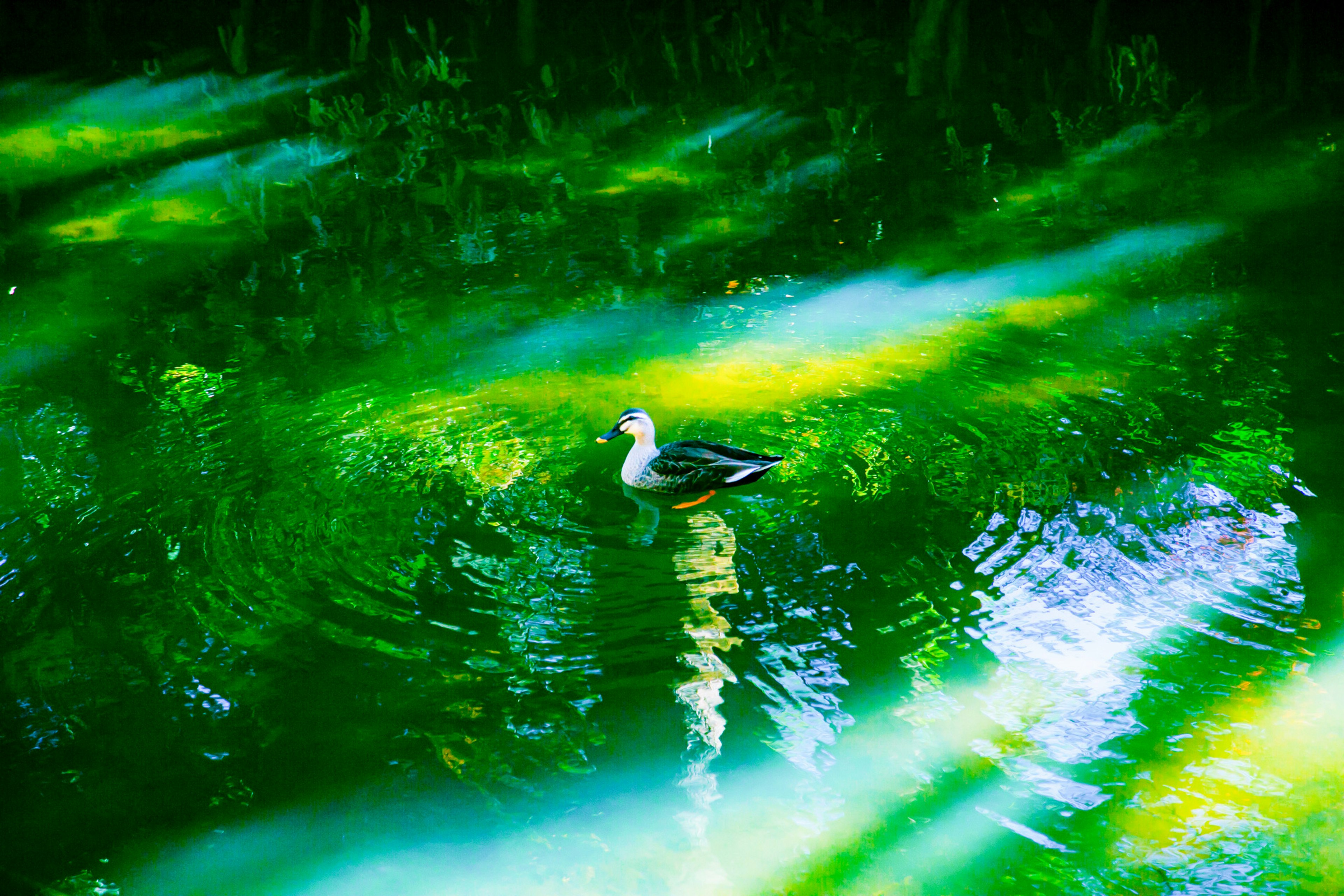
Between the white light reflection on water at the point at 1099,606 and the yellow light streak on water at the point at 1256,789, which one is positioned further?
the white light reflection on water at the point at 1099,606

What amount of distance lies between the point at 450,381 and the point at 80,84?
11.6 meters

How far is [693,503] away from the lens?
5621mm

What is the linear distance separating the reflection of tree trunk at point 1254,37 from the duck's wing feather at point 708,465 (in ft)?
36.4

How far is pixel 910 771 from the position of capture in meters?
3.99

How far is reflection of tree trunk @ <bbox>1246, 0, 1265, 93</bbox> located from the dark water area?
10.7 feet

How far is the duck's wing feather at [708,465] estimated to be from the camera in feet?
18.1

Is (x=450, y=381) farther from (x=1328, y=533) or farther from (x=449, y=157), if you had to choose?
(x=449, y=157)

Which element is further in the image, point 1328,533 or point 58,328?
point 58,328

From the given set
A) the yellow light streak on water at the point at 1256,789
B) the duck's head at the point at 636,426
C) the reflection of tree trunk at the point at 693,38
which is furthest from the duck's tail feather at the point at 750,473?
the reflection of tree trunk at the point at 693,38

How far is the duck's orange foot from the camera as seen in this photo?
560 cm

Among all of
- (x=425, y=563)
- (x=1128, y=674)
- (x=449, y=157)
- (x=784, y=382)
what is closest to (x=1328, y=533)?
(x=1128, y=674)

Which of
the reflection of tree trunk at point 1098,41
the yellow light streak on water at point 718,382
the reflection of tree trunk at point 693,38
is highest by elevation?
the reflection of tree trunk at point 693,38

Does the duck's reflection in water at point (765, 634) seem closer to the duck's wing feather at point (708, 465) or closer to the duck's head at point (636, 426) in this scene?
the duck's wing feather at point (708, 465)

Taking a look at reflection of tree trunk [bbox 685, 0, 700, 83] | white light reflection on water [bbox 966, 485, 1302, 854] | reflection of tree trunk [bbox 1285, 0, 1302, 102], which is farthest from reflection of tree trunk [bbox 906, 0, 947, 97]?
white light reflection on water [bbox 966, 485, 1302, 854]
